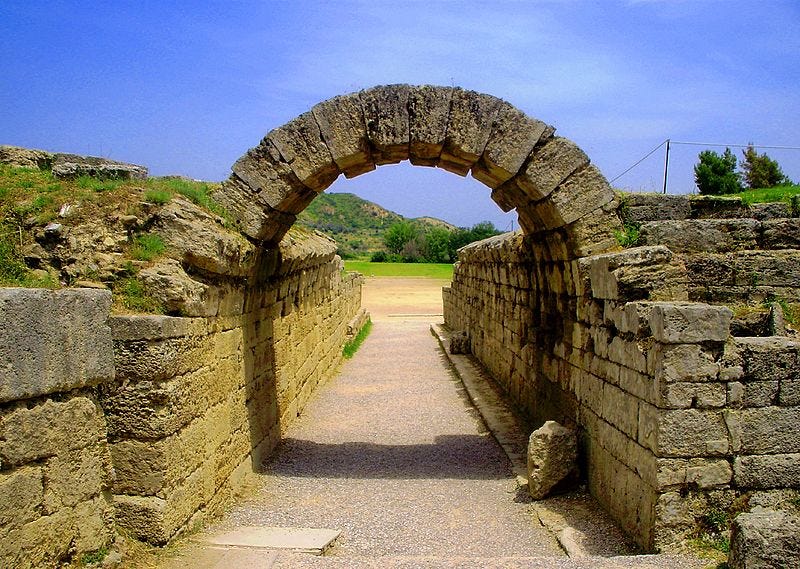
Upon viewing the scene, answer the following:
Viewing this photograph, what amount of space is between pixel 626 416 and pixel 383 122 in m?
3.84

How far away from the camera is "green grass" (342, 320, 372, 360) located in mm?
17312

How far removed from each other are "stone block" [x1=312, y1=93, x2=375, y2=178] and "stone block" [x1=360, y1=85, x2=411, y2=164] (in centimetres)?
9

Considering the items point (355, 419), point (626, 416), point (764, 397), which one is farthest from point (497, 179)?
point (355, 419)

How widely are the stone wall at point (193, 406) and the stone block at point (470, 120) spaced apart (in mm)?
2958

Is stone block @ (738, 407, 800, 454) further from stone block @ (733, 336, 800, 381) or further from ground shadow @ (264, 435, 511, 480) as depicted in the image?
ground shadow @ (264, 435, 511, 480)

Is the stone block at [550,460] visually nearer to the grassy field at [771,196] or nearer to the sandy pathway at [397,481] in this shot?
the sandy pathway at [397,481]

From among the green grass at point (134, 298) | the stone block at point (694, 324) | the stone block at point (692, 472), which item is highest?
the green grass at point (134, 298)

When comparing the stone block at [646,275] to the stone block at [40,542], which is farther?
the stone block at [646,275]

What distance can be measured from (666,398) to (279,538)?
3417 mm

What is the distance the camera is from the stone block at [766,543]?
4.07 meters

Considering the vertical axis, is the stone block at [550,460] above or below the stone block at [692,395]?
below

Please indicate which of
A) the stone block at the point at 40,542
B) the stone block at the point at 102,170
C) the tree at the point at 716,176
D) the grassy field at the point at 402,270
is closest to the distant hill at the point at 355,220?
the grassy field at the point at 402,270

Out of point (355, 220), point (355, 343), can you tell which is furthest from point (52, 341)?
point (355, 220)

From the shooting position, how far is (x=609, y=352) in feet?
20.6
